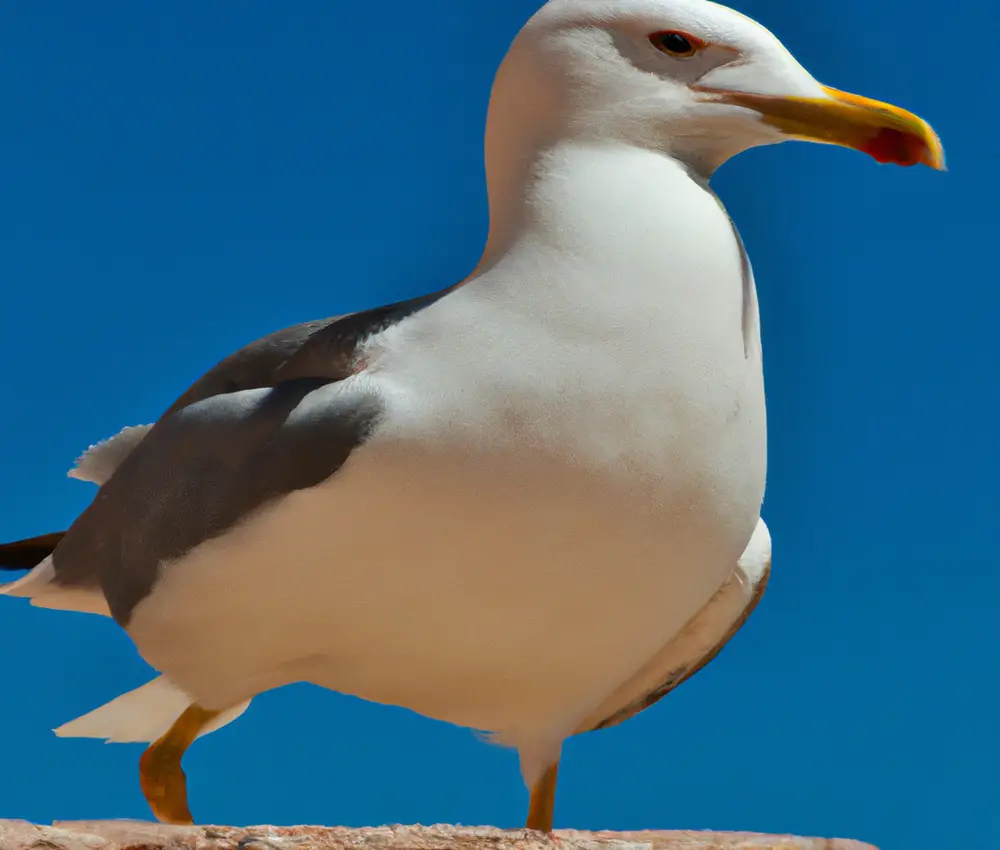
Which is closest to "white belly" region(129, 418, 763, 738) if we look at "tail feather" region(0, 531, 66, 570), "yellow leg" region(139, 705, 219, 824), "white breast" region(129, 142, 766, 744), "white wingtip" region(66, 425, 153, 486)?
"white breast" region(129, 142, 766, 744)

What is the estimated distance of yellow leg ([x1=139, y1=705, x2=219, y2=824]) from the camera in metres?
3.57

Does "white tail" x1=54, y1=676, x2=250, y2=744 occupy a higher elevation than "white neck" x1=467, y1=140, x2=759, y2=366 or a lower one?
lower

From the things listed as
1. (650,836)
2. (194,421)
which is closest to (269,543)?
(194,421)

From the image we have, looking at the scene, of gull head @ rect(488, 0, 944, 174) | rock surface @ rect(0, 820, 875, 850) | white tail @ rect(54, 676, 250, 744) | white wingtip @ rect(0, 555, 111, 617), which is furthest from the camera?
white tail @ rect(54, 676, 250, 744)

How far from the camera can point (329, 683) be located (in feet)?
11.6

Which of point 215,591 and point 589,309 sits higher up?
point 589,309

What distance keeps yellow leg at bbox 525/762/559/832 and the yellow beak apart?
171 centimetres

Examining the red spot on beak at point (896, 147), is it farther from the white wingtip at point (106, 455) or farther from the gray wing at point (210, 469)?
the white wingtip at point (106, 455)

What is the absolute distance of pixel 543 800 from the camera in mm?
3715

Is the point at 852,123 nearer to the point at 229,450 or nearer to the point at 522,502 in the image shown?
the point at 522,502

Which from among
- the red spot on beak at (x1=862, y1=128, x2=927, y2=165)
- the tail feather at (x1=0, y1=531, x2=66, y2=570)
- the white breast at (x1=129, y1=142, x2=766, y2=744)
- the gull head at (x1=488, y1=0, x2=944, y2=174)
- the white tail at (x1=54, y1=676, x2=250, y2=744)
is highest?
the gull head at (x1=488, y1=0, x2=944, y2=174)

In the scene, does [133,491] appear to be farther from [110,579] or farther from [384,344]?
[384,344]

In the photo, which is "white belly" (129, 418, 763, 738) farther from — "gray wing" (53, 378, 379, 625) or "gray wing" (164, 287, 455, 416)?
"gray wing" (164, 287, 455, 416)

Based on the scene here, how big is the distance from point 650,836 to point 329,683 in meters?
0.89
